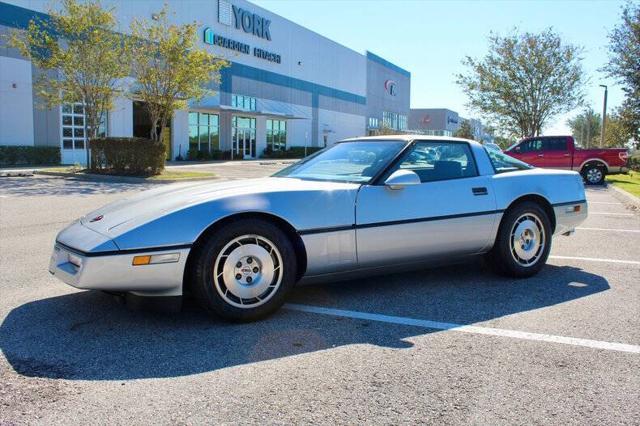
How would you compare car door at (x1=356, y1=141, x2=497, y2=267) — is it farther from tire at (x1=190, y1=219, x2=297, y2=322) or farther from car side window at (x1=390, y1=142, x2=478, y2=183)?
tire at (x1=190, y1=219, x2=297, y2=322)

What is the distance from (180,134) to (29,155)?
449 inches

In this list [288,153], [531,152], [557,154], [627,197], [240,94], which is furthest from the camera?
[288,153]

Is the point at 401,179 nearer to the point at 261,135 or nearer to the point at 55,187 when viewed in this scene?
the point at 55,187

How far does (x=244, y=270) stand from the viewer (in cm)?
388

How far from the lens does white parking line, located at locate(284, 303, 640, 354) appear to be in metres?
3.61

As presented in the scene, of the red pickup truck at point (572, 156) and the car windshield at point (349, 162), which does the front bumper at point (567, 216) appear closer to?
the car windshield at point (349, 162)

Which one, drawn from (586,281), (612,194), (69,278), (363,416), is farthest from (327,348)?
(612,194)

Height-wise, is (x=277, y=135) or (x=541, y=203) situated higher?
(x=277, y=135)

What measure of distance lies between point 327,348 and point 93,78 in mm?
20698

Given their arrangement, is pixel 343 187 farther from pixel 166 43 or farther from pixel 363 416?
pixel 166 43

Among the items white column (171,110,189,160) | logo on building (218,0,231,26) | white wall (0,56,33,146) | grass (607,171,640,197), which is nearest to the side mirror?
grass (607,171,640,197)

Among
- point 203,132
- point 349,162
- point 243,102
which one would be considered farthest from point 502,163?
point 243,102

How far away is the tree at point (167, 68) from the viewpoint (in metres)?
21.3

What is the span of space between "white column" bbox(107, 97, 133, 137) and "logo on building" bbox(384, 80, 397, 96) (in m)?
46.6
